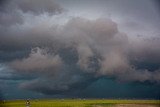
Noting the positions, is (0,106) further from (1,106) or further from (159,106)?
(159,106)

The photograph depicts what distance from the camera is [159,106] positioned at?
58250mm

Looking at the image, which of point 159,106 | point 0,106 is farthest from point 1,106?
point 159,106

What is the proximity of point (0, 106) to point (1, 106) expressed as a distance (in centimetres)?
177

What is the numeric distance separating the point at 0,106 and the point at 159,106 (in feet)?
89.8

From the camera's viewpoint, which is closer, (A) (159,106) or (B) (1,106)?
(B) (1,106)

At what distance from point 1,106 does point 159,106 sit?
27.1 metres

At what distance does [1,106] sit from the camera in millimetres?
53062

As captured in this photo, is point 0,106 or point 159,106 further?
point 159,106

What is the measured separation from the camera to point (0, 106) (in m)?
54.7
